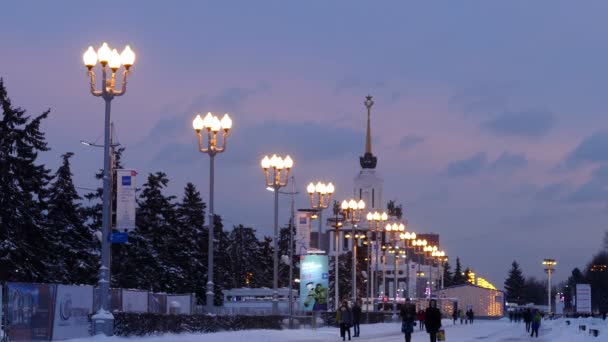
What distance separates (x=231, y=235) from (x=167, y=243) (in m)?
68.9

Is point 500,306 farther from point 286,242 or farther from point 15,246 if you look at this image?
point 15,246

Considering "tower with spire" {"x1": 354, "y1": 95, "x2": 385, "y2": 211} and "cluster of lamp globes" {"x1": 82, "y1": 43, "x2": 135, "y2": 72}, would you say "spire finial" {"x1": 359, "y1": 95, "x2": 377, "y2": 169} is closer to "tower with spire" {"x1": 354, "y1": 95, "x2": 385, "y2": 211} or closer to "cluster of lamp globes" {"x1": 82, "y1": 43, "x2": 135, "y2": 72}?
"tower with spire" {"x1": 354, "y1": 95, "x2": 385, "y2": 211}

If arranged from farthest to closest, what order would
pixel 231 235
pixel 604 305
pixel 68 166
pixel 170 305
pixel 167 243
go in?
pixel 604 305 < pixel 231 235 < pixel 167 243 < pixel 68 166 < pixel 170 305

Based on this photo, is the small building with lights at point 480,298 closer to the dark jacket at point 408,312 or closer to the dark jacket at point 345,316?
the dark jacket at point 345,316

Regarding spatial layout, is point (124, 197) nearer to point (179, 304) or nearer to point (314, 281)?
point (179, 304)

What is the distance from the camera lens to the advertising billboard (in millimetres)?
31125

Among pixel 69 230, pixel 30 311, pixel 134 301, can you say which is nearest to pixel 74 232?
pixel 69 230

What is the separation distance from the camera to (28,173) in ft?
178

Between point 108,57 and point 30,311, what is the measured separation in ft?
26.5

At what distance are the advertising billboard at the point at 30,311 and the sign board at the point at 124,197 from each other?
11.8 feet

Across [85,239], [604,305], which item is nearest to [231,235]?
[604,305]

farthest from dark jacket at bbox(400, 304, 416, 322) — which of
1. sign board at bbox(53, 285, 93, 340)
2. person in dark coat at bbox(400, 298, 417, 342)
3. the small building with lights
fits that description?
the small building with lights

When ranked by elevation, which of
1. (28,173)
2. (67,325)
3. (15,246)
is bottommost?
(67,325)

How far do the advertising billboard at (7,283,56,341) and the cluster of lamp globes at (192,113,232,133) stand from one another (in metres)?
8.29
